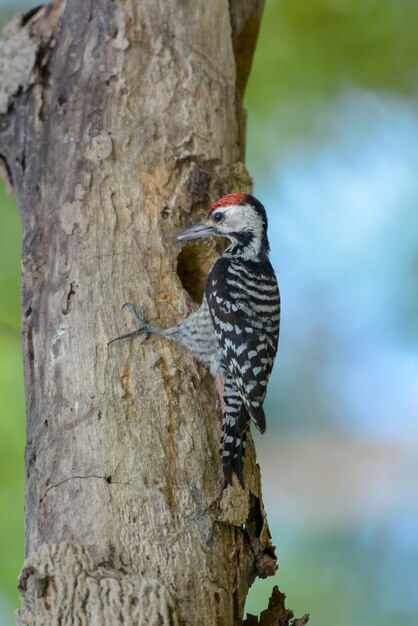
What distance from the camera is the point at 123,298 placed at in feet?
9.35

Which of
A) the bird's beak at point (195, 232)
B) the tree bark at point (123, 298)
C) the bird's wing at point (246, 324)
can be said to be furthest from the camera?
the bird's beak at point (195, 232)

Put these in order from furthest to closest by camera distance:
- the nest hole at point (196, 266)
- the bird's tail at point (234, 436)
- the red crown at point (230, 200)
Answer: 1. the nest hole at point (196, 266)
2. the red crown at point (230, 200)
3. the bird's tail at point (234, 436)

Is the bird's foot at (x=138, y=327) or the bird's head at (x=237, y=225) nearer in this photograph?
the bird's foot at (x=138, y=327)

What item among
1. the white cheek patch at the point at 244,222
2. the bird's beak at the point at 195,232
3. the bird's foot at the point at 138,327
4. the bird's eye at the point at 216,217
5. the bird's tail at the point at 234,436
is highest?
the white cheek patch at the point at 244,222

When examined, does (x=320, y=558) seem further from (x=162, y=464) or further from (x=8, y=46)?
(x=8, y=46)

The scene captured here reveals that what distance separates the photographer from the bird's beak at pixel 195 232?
119 inches

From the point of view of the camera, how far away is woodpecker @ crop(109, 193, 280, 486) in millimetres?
2729

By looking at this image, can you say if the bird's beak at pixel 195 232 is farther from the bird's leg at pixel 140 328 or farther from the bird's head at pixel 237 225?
the bird's leg at pixel 140 328

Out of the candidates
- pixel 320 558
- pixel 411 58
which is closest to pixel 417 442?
pixel 320 558

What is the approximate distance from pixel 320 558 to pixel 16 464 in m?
1.86

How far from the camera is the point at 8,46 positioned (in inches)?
143

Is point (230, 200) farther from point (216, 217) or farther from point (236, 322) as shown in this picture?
point (236, 322)

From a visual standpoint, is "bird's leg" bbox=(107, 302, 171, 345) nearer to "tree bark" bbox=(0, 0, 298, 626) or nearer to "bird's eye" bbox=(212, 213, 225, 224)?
"tree bark" bbox=(0, 0, 298, 626)

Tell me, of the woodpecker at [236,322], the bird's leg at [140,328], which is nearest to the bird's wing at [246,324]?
the woodpecker at [236,322]
